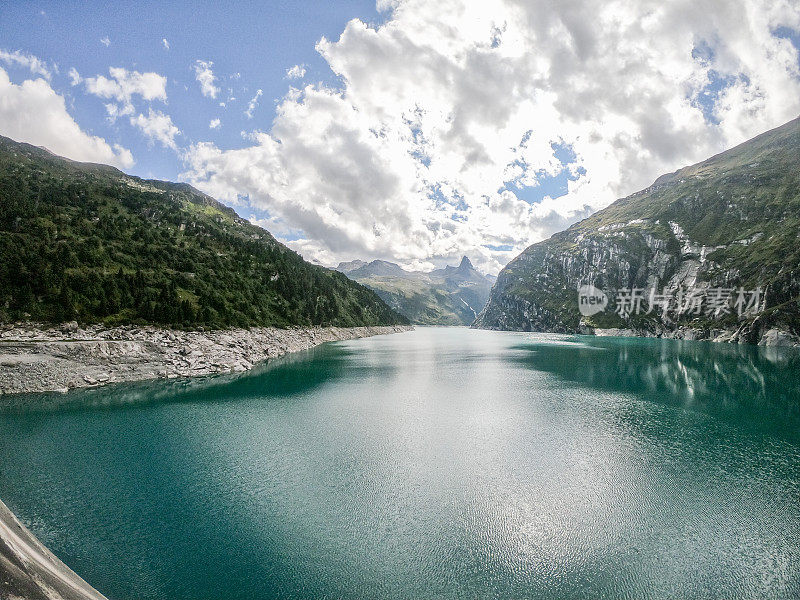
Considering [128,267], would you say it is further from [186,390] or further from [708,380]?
[708,380]

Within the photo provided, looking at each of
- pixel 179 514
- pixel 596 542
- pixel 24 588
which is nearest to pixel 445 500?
pixel 596 542

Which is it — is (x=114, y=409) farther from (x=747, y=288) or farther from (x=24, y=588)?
(x=747, y=288)

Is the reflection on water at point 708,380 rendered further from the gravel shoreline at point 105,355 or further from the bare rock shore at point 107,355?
the gravel shoreline at point 105,355

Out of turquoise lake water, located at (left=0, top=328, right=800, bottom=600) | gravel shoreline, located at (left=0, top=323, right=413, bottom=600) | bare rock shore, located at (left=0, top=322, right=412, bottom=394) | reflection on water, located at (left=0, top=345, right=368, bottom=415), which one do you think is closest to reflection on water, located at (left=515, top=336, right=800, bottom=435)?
turquoise lake water, located at (left=0, top=328, right=800, bottom=600)

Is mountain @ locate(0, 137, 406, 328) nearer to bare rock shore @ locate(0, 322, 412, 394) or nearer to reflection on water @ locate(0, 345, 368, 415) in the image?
bare rock shore @ locate(0, 322, 412, 394)

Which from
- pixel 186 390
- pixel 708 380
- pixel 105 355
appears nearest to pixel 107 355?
pixel 105 355

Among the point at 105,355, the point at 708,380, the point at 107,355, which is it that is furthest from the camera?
the point at 708,380

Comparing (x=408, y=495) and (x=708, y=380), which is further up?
(x=408, y=495)

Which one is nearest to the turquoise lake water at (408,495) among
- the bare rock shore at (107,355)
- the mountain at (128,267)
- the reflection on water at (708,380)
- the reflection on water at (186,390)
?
the reflection on water at (186,390)

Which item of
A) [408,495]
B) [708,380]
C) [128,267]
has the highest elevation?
[128,267]
